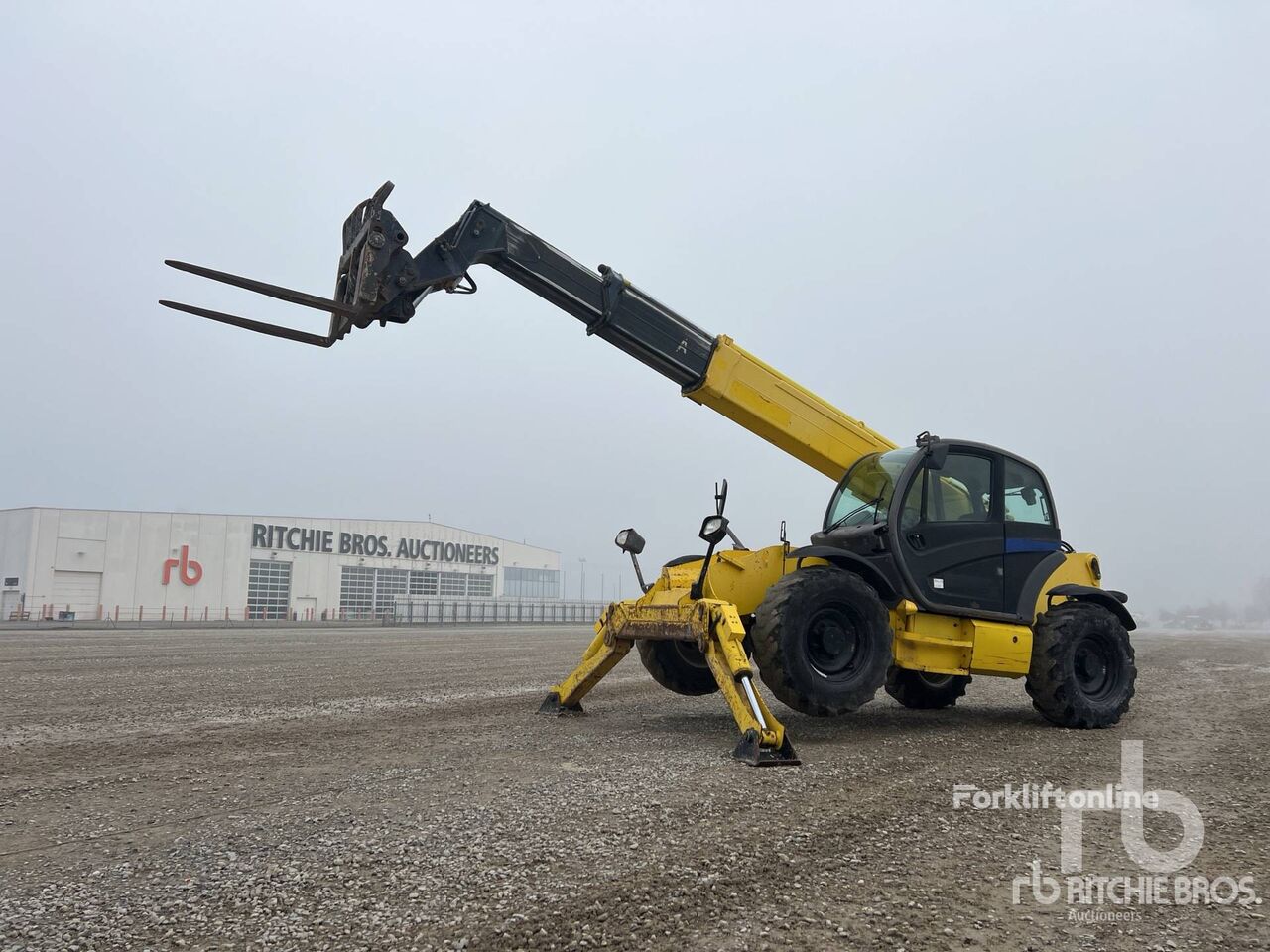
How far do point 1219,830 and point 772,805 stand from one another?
2099 mm

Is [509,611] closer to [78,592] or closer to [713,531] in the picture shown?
[78,592]

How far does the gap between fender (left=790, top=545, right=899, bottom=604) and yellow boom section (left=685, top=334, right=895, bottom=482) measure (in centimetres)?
169

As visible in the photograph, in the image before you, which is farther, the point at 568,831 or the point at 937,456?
the point at 937,456

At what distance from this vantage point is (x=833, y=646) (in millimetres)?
6594

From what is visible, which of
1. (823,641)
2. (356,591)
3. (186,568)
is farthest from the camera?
(356,591)

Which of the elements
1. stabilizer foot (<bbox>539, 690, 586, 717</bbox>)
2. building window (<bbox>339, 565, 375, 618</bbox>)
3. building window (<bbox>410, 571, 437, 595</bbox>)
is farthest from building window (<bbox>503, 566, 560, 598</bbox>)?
stabilizer foot (<bbox>539, 690, 586, 717</bbox>)

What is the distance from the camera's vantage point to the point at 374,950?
268 centimetres

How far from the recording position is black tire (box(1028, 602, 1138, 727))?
7332 mm

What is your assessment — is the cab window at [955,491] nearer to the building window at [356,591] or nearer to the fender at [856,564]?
the fender at [856,564]

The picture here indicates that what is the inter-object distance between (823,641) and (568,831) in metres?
3.22

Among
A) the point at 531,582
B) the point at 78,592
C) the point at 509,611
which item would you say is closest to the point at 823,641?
the point at 509,611

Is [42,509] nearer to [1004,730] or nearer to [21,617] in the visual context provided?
[21,617]

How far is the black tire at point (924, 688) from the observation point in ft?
29.3

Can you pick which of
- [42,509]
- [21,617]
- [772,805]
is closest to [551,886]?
[772,805]
